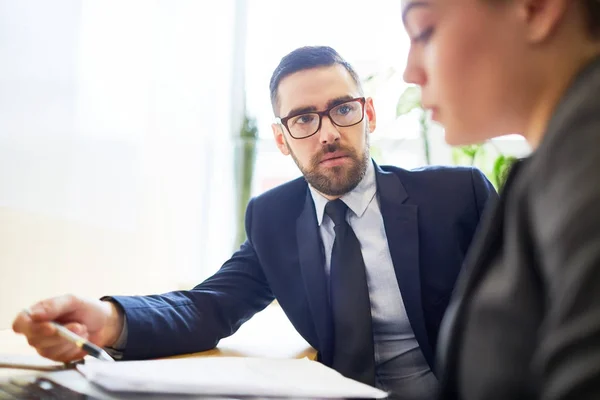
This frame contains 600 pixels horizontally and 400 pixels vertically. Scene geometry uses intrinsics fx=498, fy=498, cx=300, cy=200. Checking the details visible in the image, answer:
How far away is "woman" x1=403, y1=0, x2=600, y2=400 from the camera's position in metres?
0.29

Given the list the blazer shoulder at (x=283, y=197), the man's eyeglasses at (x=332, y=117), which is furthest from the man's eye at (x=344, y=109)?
the blazer shoulder at (x=283, y=197)

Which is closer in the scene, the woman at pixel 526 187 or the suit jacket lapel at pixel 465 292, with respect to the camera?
the woman at pixel 526 187

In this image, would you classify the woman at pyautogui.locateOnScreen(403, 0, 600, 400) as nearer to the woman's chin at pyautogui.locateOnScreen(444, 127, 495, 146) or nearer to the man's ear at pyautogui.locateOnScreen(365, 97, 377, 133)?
the woman's chin at pyautogui.locateOnScreen(444, 127, 495, 146)

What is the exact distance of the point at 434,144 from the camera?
233cm

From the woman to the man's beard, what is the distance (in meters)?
0.59

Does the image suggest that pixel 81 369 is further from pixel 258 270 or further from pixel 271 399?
pixel 258 270

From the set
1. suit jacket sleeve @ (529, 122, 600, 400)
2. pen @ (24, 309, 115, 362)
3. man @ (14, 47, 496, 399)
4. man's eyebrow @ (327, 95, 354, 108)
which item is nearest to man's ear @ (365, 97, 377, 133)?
man @ (14, 47, 496, 399)

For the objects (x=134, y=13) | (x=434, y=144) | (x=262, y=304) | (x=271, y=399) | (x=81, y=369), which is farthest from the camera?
(x=434, y=144)

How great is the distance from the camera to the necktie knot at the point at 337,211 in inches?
42.9

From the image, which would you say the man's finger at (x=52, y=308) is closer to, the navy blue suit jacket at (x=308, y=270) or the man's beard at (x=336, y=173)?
the navy blue suit jacket at (x=308, y=270)

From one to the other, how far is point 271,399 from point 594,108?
439mm

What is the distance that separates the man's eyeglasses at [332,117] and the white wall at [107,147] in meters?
0.58

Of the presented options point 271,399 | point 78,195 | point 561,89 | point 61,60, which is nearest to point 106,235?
point 78,195

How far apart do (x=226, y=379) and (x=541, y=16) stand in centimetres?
50
